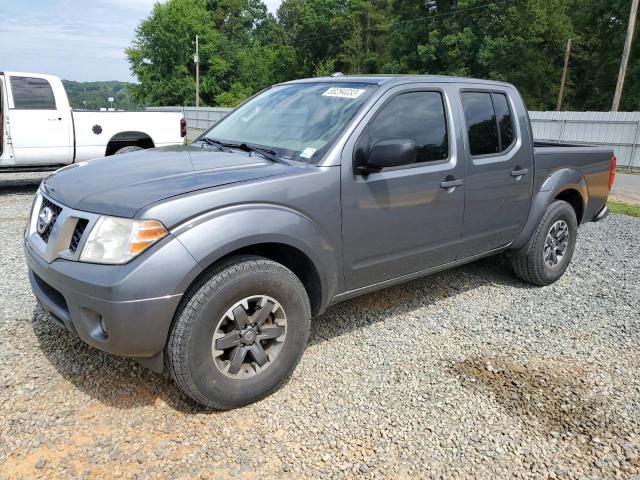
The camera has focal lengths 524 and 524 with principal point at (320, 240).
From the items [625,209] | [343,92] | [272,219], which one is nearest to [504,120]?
[343,92]

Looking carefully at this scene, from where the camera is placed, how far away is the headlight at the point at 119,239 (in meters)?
2.48

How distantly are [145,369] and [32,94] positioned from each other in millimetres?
7278

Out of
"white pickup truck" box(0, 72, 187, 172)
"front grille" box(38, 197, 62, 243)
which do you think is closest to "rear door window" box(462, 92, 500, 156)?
"front grille" box(38, 197, 62, 243)

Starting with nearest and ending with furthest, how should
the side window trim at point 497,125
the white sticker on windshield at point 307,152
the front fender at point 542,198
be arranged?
the white sticker on windshield at point 307,152 < the side window trim at point 497,125 < the front fender at point 542,198

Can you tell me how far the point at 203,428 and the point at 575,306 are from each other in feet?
11.2

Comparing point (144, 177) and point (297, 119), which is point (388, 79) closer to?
point (297, 119)

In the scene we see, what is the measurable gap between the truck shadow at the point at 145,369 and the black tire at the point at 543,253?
21cm

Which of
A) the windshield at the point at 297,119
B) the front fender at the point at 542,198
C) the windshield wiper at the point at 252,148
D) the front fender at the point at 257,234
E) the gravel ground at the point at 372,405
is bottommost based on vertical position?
the gravel ground at the point at 372,405

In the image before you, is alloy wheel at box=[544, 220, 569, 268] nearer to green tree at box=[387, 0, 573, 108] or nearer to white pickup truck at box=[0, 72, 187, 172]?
white pickup truck at box=[0, 72, 187, 172]

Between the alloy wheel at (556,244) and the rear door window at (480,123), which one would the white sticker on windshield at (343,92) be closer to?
the rear door window at (480,123)

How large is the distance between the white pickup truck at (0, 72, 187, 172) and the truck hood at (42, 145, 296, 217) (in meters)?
6.17

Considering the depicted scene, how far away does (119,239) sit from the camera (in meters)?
2.51

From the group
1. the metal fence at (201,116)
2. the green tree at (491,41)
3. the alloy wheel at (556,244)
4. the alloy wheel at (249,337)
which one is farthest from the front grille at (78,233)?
the green tree at (491,41)

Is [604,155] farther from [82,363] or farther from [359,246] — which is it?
[82,363]
